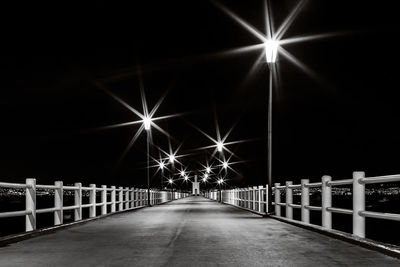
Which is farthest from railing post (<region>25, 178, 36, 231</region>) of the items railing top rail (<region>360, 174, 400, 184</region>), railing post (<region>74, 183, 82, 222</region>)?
railing top rail (<region>360, 174, 400, 184</region>)

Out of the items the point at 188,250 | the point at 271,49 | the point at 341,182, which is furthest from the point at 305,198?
the point at 271,49

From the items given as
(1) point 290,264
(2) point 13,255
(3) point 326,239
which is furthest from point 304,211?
(2) point 13,255

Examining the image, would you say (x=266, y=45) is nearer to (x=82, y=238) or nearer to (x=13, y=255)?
(x=82, y=238)

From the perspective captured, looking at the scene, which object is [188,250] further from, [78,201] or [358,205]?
[78,201]

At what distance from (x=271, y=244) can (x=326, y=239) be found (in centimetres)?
154

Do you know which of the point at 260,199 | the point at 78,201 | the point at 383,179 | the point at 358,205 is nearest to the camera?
the point at 383,179

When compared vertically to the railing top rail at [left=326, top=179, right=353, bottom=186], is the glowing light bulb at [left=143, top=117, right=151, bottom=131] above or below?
above

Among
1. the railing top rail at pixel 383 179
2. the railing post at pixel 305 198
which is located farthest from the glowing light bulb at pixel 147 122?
the railing top rail at pixel 383 179

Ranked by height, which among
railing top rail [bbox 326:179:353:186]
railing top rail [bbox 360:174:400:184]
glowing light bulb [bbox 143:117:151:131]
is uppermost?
glowing light bulb [bbox 143:117:151:131]

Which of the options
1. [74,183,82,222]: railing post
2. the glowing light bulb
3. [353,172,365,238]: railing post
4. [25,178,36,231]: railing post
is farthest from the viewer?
the glowing light bulb

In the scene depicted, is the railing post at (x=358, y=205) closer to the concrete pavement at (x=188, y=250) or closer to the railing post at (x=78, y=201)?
the concrete pavement at (x=188, y=250)

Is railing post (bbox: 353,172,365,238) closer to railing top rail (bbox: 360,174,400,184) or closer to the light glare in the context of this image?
railing top rail (bbox: 360,174,400,184)

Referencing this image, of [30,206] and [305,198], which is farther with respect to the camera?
[305,198]

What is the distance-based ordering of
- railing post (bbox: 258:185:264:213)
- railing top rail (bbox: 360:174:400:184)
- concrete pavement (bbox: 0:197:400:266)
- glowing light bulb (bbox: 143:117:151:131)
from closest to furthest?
concrete pavement (bbox: 0:197:400:266)
railing top rail (bbox: 360:174:400:184)
railing post (bbox: 258:185:264:213)
glowing light bulb (bbox: 143:117:151:131)
